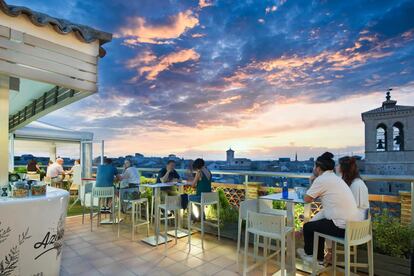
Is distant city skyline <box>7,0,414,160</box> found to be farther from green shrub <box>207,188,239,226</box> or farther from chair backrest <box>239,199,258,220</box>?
chair backrest <box>239,199,258,220</box>

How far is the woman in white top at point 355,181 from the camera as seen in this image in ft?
9.09

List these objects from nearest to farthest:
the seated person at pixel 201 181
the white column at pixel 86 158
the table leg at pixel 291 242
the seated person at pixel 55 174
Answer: the table leg at pixel 291 242
the seated person at pixel 201 181
the seated person at pixel 55 174
the white column at pixel 86 158

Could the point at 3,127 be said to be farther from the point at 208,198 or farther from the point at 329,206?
the point at 329,206

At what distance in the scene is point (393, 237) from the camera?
9.57 feet

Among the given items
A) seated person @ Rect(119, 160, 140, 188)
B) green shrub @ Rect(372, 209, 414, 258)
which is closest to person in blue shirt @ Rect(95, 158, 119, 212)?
seated person @ Rect(119, 160, 140, 188)

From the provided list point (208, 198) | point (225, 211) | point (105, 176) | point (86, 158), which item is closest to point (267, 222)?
point (208, 198)

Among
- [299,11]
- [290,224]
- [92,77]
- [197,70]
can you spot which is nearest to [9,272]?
[92,77]

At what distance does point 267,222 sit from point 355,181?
46.5 inches

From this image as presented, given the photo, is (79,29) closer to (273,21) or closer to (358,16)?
(273,21)

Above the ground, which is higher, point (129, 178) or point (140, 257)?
point (129, 178)

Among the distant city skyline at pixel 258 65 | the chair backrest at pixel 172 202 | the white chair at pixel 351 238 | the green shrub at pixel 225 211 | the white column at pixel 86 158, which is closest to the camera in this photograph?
the white chair at pixel 351 238

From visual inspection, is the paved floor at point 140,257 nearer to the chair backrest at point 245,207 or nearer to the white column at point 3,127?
the chair backrest at point 245,207

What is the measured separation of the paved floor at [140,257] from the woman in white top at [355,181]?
1.33 metres

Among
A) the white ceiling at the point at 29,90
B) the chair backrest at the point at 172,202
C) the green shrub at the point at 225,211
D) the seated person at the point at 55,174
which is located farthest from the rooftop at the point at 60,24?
the seated person at the point at 55,174
